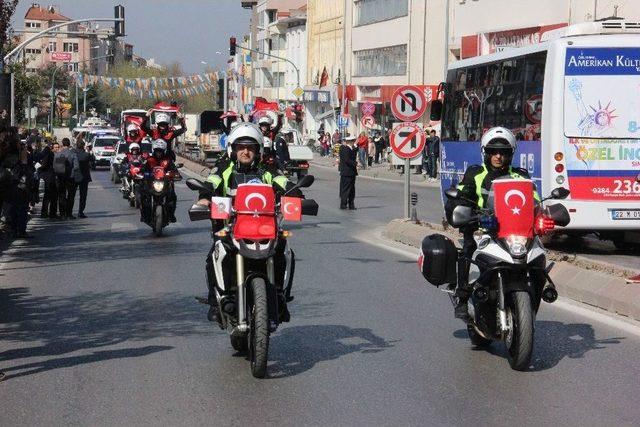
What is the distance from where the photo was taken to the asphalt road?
24.5ft

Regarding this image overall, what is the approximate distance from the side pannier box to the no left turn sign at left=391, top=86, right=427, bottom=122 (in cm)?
1270

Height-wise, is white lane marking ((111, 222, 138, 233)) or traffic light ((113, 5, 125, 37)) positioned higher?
traffic light ((113, 5, 125, 37))

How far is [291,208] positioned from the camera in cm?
870

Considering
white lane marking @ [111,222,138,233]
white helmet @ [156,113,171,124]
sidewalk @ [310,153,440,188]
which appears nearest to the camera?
white lane marking @ [111,222,138,233]

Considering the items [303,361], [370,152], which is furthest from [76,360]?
[370,152]

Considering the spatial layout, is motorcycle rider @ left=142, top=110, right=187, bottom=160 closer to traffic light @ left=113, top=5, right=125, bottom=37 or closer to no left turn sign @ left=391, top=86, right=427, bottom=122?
no left turn sign @ left=391, top=86, right=427, bottom=122

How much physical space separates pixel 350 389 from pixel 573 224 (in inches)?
431

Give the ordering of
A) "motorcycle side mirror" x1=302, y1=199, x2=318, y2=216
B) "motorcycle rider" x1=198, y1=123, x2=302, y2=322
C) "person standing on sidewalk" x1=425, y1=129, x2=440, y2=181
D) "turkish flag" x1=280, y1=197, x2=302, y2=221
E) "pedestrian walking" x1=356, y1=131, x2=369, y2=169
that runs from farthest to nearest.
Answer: "pedestrian walking" x1=356, y1=131, x2=369, y2=169
"person standing on sidewalk" x1=425, y1=129, x2=440, y2=181
"motorcycle rider" x1=198, y1=123, x2=302, y2=322
"motorcycle side mirror" x1=302, y1=199, x2=318, y2=216
"turkish flag" x1=280, y1=197, x2=302, y2=221

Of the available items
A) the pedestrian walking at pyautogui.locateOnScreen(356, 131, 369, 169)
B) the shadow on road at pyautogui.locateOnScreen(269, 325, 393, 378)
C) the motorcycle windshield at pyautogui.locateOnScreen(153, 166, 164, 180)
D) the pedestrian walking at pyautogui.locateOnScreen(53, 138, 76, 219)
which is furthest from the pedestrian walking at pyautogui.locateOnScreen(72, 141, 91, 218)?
the pedestrian walking at pyautogui.locateOnScreen(356, 131, 369, 169)

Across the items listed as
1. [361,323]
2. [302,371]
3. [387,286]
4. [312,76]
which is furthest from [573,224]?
[312,76]

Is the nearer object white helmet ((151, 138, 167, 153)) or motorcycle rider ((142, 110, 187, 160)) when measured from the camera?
white helmet ((151, 138, 167, 153))

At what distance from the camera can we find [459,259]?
962 cm

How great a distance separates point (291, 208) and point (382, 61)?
66.9 m

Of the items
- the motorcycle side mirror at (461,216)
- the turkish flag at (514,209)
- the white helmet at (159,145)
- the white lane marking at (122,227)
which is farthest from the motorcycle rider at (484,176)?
the white lane marking at (122,227)
